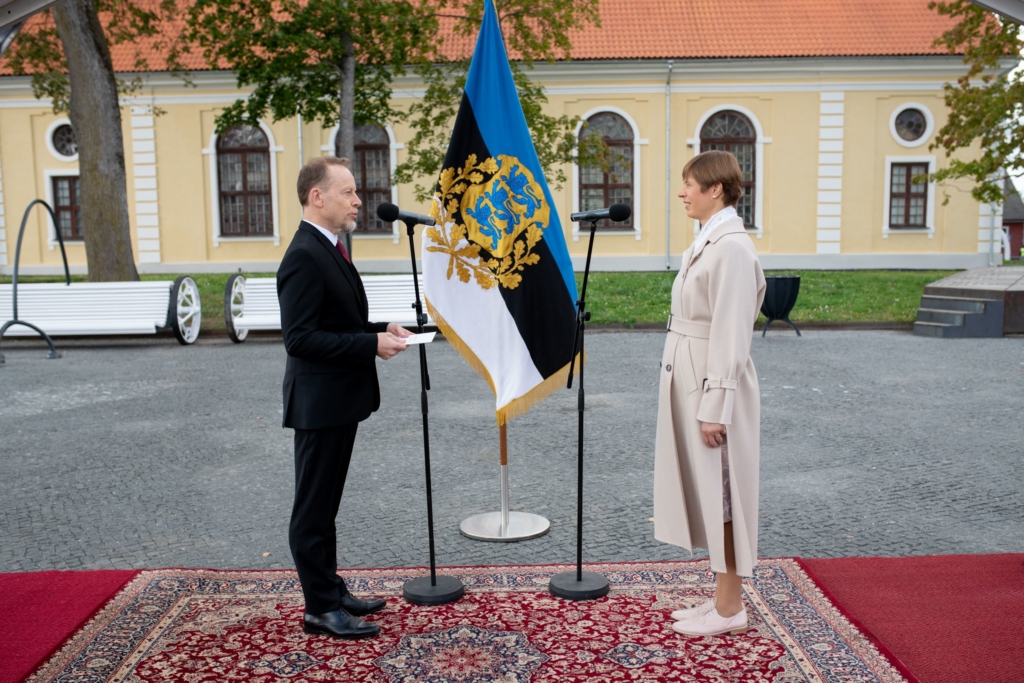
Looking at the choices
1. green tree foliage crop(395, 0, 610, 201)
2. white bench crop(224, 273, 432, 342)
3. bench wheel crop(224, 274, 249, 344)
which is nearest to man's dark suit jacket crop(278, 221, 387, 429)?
white bench crop(224, 273, 432, 342)

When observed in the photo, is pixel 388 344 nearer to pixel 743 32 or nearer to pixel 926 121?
pixel 743 32

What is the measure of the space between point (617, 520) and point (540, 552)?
708mm

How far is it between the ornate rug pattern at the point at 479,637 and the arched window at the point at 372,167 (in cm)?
2525

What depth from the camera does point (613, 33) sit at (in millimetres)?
28703

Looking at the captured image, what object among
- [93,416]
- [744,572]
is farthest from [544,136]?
[744,572]

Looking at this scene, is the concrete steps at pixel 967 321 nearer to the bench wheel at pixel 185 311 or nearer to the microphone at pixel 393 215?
the bench wheel at pixel 185 311

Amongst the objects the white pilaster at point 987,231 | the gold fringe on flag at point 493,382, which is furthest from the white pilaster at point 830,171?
the gold fringe on flag at point 493,382

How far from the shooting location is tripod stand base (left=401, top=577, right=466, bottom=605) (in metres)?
4.11

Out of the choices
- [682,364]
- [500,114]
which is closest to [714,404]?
[682,364]

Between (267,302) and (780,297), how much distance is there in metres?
8.26

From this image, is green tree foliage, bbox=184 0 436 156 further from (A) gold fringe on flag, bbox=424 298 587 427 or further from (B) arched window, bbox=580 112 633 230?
(A) gold fringe on flag, bbox=424 298 587 427

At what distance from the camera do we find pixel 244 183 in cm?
2898

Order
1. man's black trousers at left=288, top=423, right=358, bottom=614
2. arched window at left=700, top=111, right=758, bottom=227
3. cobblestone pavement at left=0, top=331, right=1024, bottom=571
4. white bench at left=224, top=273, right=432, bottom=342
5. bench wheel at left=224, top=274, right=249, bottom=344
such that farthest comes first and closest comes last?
arched window at left=700, top=111, right=758, bottom=227
white bench at left=224, top=273, right=432, bottom=342
bench wheel at left=224, top=274, right=249, bottom=344
cobblestone pavement at left=0, top=331, right=1024, bottom=571
man's black trousers at left=288, top=423, right=358, bottom=614

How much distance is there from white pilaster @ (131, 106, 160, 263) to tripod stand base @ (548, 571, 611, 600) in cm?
2742
